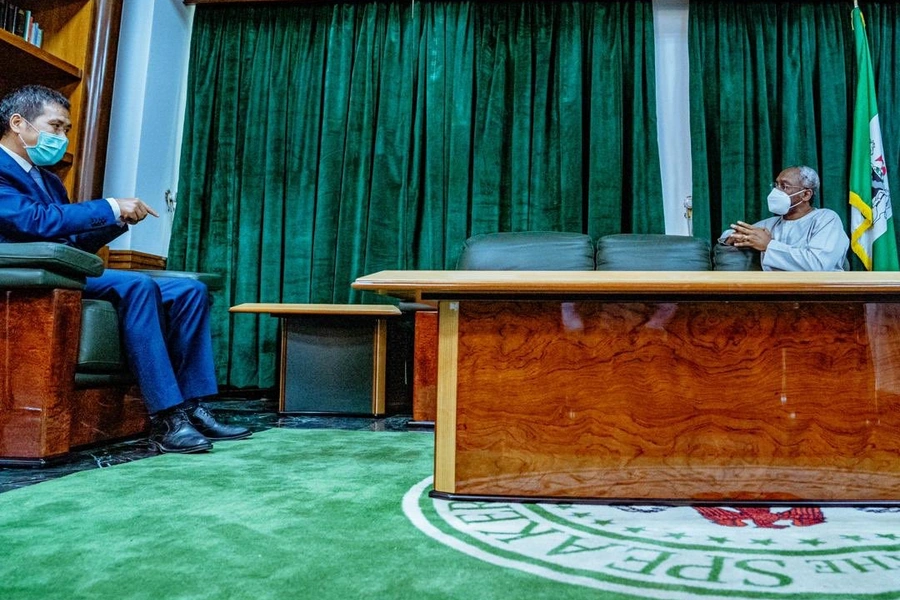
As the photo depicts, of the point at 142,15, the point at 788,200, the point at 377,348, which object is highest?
the point at 142,15

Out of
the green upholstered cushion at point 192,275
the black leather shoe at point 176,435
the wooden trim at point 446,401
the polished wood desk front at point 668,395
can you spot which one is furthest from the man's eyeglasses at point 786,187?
the black leather shoe at point 176,435

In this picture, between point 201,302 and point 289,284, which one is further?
point 289,284

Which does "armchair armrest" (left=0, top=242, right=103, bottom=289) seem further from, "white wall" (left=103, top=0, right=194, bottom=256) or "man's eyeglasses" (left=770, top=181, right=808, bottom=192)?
"man's eyeglasses" (left=770, top=181, right=808, bottom=192)

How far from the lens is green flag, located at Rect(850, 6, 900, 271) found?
3098 mm

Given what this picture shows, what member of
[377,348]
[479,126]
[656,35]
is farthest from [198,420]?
[656,35]

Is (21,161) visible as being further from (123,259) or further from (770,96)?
(770,96)

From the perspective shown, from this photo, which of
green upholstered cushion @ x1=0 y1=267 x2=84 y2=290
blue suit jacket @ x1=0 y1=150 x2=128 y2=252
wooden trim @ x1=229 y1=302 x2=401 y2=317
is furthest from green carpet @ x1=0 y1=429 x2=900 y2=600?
wooden trim @ x1=229 y1=302 x2=401 y2=317

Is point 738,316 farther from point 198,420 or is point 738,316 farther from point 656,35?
point 656,35

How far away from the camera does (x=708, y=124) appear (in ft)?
11.1

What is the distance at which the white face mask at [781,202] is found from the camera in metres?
2.85

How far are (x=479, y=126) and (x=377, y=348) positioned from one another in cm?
140

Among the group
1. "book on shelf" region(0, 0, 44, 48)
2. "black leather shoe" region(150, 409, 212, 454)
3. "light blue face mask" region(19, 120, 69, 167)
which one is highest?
"book on shelf" region(0, 0, 44, 48)

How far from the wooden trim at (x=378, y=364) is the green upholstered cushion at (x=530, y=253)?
1.52 ft

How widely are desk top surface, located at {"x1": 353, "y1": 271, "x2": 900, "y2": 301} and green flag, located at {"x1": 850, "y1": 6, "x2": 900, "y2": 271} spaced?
7.31ft
